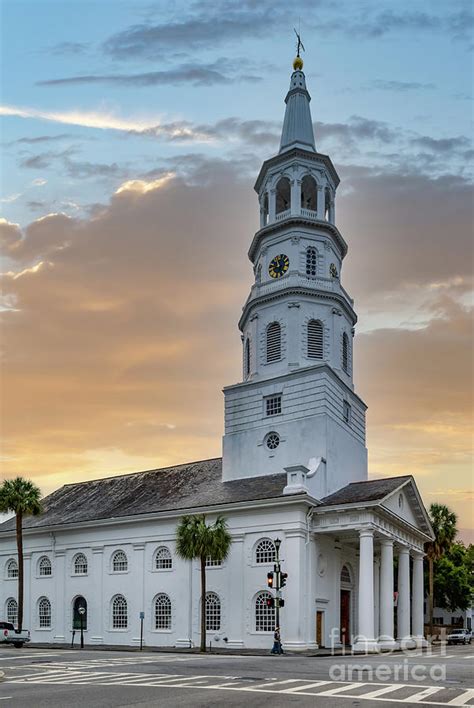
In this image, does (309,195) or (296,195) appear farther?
(309,195)

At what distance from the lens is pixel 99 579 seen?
178 feet

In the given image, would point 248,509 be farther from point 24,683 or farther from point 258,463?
point 24,683

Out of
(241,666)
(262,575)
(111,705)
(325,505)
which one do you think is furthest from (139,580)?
(111,705)

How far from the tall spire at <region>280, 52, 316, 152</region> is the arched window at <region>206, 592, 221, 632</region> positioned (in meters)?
29.4

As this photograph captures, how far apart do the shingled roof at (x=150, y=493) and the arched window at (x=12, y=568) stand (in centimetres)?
243

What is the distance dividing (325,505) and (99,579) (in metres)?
17.9

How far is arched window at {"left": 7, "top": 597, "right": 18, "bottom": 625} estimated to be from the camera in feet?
196

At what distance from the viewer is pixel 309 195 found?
187 ft

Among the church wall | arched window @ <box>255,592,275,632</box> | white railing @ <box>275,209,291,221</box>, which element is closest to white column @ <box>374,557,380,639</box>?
the church wall

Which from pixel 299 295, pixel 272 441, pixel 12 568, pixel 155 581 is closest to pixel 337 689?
pixel 272 441

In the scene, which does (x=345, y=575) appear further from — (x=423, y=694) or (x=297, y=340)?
(x=423, y=694)

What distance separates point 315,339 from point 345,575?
48.6 feet

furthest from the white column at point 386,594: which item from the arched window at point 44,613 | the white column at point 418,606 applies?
the arched window at point 44,613

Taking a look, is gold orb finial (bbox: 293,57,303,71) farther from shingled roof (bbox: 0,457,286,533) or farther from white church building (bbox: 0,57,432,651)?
shingled roof (bbox: 0,457,286,533)
